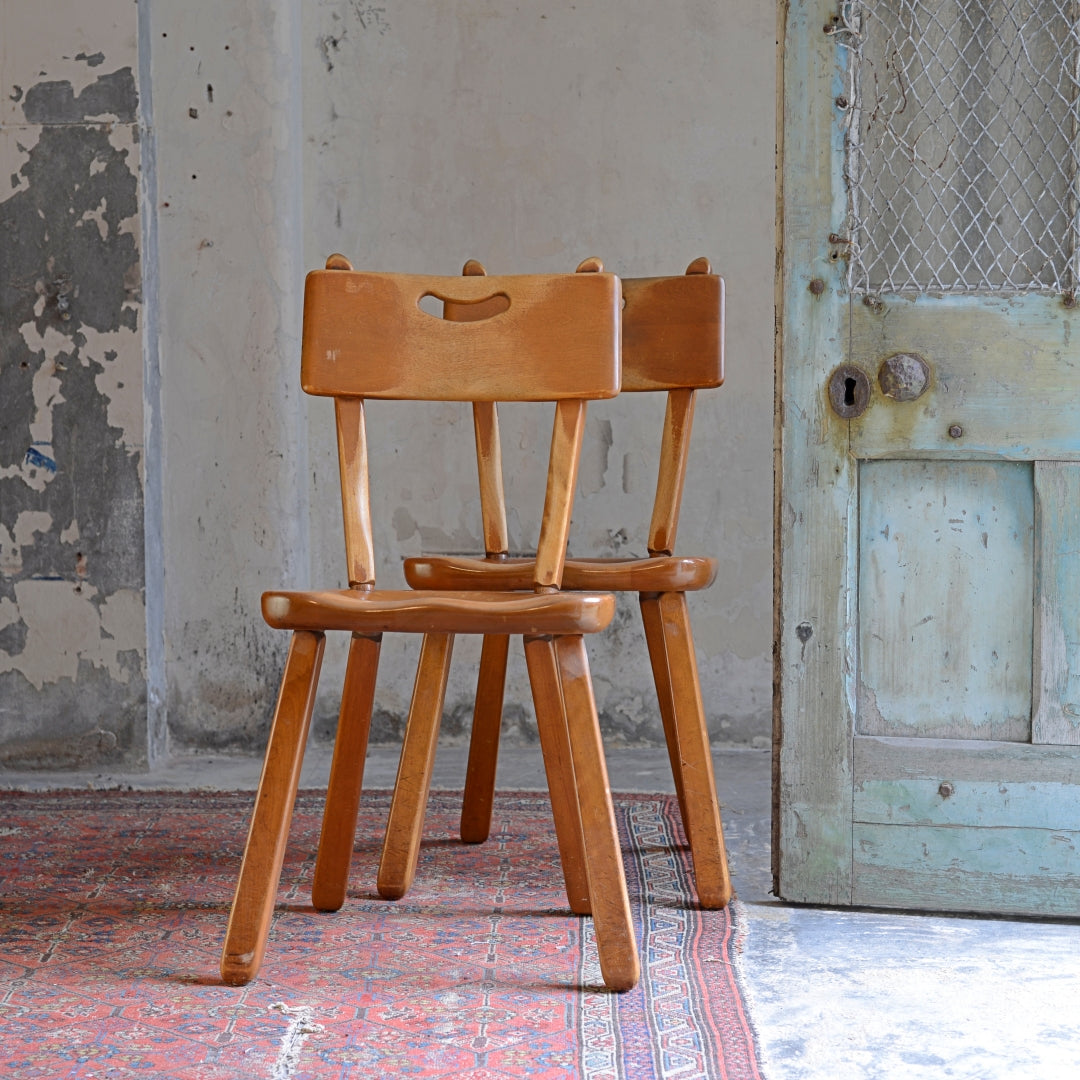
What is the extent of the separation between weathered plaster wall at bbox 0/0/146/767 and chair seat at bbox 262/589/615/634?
64.9 inches

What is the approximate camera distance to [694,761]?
2131mm

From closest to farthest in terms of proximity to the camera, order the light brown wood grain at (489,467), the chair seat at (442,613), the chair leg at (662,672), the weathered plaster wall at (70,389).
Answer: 1. the chair seat at (442,613)
2. the chair leg at (662,672)
3. the light brown wood grain at (489,467)
4. the weathered plaster wall at (70,389)

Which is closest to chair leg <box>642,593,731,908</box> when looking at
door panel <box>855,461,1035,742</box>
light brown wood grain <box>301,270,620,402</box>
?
door panel <box>855,461,1035,742</box>

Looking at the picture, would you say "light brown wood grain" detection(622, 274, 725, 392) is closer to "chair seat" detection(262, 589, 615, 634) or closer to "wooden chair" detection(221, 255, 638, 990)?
"wooden chair" detection(221, 255, 638, 990)

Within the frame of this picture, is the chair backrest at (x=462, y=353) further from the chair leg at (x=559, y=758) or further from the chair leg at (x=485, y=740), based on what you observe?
the chair leg at (x=485, y=740)

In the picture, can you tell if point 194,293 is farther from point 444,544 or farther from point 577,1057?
point 577,1057

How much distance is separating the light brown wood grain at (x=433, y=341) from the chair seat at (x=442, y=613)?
32cm

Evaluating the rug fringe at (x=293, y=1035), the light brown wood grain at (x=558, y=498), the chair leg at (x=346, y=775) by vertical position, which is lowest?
the rug fringe at (x=293, y=1035)

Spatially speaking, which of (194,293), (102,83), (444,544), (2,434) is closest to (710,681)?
(444,544)

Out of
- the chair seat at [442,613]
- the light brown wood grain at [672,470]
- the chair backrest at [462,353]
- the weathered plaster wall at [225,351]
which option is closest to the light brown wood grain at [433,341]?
the chair backrest at [462,353]

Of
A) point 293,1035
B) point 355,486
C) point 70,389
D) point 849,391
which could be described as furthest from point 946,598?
point 70,389

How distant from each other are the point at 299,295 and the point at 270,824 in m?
2.01

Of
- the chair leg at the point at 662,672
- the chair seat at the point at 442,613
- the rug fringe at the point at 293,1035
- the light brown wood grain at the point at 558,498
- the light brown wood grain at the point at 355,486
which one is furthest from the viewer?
the chair leg at the point at 662,672

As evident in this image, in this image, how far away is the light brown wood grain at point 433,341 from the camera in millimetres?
1857
